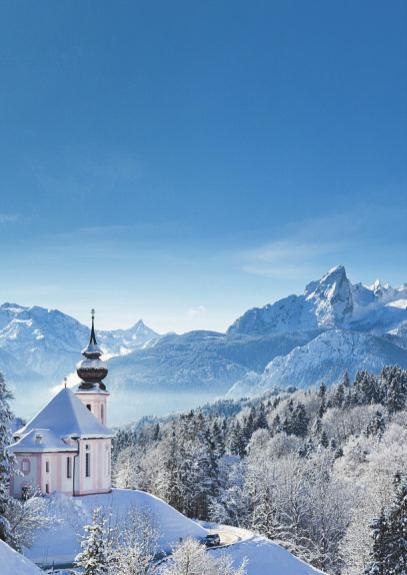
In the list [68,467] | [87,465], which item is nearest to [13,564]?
[68,467]

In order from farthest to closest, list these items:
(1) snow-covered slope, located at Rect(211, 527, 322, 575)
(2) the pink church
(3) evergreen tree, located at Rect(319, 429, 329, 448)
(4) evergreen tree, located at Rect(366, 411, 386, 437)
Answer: (3) evergreen tree, located at Rect(319, 429, 329, 448)
(4) evergreen tree, located at Rect(366, 411, 386, 437)
(2) the pink church
(1) snow-covered slope, located at Rect(211, 527, 322, 575)

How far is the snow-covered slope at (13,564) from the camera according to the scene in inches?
981

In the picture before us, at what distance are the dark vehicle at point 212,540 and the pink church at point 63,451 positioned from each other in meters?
9.53

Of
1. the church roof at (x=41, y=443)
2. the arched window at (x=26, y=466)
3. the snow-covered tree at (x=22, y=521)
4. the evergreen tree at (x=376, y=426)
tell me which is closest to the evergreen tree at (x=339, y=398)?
the evergreen tree at (x=376, y=426)

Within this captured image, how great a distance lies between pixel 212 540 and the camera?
60906mm

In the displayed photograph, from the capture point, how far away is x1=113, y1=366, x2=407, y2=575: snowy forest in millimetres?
57844

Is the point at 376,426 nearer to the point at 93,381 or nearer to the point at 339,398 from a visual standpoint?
the point at 339,398

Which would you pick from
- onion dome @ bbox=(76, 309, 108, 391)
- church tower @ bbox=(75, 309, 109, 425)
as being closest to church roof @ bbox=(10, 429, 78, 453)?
church tower @ bbox=(75, 309, 109, 425)

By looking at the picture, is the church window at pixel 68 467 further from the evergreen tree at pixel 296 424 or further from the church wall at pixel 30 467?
the evergreen tree at pixel 296 424

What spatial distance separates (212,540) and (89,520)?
968cm

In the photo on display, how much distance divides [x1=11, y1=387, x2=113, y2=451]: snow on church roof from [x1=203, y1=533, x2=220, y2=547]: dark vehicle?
12.4 m

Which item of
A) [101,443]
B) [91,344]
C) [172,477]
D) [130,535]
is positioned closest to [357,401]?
[172,477]

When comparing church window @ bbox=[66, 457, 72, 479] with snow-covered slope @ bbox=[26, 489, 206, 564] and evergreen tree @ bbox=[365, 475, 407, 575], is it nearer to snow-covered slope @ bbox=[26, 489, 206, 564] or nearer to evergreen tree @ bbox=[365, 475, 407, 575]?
snow-covered slope @ bbox=[26, 489, 206, 564]

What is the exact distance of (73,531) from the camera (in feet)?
185
